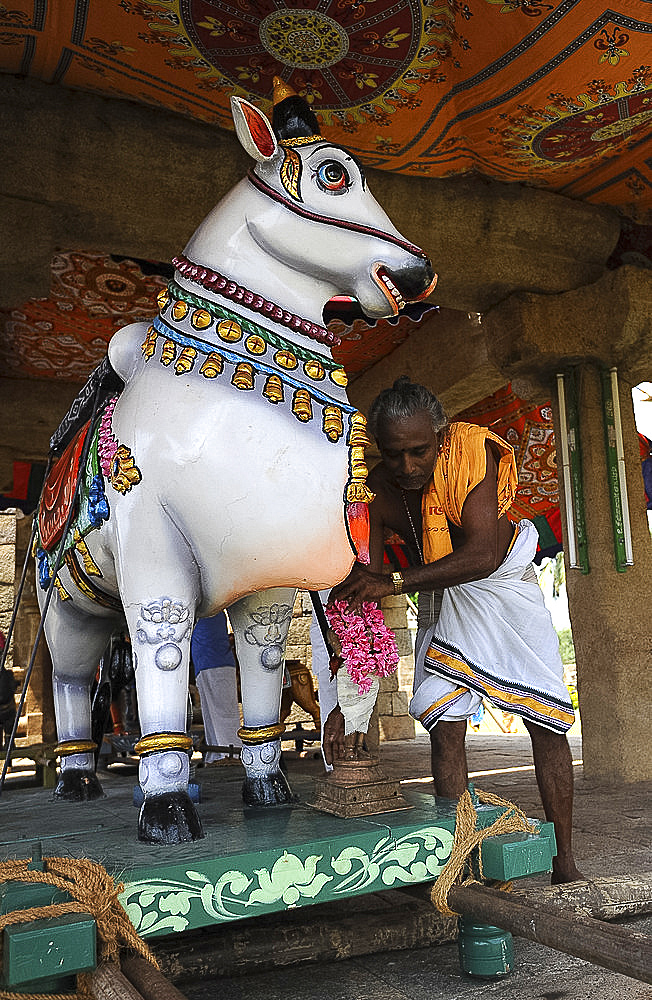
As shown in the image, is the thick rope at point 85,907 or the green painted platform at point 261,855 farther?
the green painted platform at point 261,855

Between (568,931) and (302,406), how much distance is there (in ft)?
3.36

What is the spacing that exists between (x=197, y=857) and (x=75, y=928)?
0.29 m

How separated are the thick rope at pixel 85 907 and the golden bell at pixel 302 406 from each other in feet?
2.90

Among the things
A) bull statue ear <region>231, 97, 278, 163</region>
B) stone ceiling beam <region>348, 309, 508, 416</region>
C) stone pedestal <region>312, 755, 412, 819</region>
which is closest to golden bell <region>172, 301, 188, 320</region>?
→ bull statue ear <region>231, 97, 278, 163</region>

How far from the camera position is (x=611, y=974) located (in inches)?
69.4

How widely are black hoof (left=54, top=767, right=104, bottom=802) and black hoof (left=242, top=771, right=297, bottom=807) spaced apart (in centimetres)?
51

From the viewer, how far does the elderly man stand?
2.21m

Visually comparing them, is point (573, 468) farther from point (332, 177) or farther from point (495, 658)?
point (332, 177)

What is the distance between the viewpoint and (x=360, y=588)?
1.96m

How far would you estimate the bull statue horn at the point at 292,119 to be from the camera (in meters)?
1.84

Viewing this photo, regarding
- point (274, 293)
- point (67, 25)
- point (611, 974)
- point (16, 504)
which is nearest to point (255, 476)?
point (274, 293)

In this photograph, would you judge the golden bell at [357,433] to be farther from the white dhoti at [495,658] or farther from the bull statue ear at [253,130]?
the white dhoti at [495,658]

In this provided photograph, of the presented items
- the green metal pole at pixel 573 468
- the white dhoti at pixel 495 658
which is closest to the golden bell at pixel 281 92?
the white dhoti at pixel 495 658

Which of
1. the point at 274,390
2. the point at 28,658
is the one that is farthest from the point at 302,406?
the point at 28,658
